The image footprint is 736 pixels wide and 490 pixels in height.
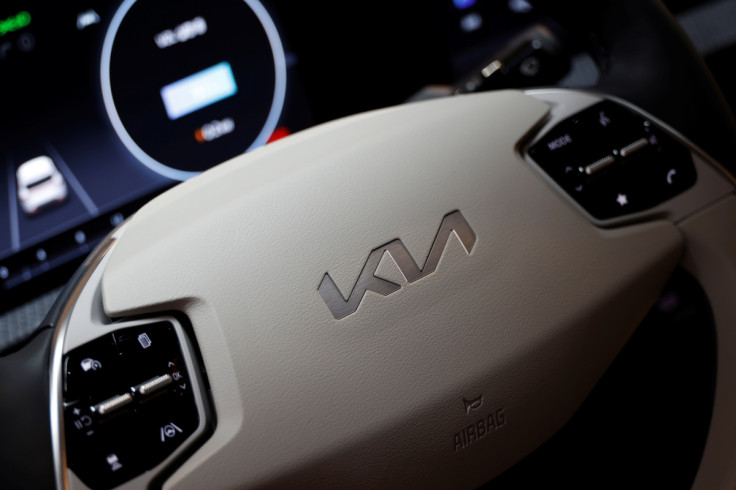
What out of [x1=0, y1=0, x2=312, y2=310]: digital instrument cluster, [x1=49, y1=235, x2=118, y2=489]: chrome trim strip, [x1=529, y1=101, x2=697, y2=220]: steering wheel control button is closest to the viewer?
[x1=49, y1=235, x2=118, y2=489]: chrome trim strip

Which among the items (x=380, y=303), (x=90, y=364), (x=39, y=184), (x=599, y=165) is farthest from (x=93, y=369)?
(x=39, y=184)

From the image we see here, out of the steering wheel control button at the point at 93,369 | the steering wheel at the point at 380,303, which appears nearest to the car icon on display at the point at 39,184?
the steering wheel at the point at 380,303

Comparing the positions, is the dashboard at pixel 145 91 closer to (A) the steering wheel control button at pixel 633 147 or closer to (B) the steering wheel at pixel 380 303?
(B) the steering wheel at pixel 380 303

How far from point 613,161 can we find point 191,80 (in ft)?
2.63

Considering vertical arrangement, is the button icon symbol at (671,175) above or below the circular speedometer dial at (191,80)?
below

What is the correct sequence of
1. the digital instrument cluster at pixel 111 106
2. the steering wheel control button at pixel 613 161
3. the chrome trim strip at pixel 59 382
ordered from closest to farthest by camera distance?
the chrome trim strip at pixel 59 382 < the steering wheel control button at pixel 613 161 < the digital instrument cluster at pixel 111 106

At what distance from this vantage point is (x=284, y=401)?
0.60m

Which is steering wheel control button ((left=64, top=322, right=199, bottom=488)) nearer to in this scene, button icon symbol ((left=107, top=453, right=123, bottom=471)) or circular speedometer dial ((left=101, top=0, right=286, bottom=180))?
button icon symbol ((left=107, top=453, right=123, bottom=471))

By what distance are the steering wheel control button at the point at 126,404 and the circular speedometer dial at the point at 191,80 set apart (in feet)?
2.42

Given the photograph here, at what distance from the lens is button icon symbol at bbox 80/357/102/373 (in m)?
0.59

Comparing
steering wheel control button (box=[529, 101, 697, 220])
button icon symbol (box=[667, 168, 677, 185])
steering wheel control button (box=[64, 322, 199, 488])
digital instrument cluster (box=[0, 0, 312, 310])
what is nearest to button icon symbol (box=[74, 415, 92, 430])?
steering wheel control button (box=[64, 322, 199, 488])

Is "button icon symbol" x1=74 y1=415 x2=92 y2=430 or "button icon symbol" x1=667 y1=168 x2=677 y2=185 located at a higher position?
"button icon symbol" x1=74 y1=415 x2=92 y2=430

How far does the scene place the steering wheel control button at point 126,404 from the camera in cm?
58

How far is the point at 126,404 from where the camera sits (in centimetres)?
59
